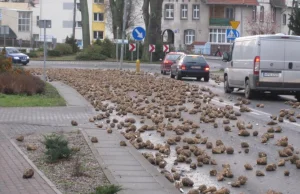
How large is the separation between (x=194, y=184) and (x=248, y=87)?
45.9ft

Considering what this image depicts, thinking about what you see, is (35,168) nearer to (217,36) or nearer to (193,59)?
(193,59)

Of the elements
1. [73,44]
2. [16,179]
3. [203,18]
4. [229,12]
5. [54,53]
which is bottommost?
[16,179]

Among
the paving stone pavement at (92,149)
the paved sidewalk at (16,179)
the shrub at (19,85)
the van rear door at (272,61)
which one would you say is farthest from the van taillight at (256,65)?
the paved sidewalk at (16,179)

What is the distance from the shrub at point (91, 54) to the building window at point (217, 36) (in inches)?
1270

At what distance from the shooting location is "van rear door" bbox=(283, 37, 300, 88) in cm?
2169

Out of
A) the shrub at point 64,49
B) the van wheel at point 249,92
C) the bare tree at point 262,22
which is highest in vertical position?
the bare tree at point 262,22

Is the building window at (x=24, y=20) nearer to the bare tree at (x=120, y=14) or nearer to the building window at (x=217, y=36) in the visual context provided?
the bare tree at (x=120, y=14)

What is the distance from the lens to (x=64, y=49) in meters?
69.3

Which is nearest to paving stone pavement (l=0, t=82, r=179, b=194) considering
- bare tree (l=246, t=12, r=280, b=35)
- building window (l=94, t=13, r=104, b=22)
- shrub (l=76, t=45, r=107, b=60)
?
shrub (l=76, t=45, r=107, b=60)

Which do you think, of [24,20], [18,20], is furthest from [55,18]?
[18,20]

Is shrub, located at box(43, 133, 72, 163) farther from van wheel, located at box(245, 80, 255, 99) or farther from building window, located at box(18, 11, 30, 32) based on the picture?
building window, located at box(18, 11, 30, 32)

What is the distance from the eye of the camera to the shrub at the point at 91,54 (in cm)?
6481

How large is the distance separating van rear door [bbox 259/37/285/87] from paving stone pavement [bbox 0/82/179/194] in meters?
6.21

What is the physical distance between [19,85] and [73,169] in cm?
1374
